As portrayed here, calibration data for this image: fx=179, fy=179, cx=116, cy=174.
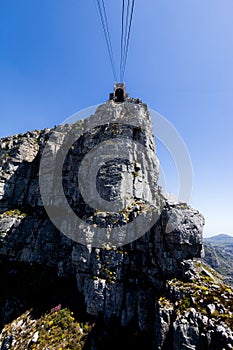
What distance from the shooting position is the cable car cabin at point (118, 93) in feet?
150

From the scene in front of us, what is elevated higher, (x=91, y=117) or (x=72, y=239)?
(x=91, y=117)

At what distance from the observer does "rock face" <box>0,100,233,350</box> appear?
18.6 meters

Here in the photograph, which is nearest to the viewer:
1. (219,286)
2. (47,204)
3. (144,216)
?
(219,286)

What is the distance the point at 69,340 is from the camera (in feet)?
65.4

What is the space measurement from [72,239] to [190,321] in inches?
779

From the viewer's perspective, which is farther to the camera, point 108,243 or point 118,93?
point 118,93

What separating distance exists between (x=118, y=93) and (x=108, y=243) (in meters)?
38.1

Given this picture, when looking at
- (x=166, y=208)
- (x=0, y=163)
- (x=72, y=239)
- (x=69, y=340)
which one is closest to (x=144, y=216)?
(x=166, y=208)

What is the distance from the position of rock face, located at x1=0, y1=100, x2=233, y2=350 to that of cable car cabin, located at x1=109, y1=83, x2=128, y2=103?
22.1ft

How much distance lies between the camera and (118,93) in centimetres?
4712

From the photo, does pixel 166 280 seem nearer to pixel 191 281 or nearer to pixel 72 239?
pixel 191 281

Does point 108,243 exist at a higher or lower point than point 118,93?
lower

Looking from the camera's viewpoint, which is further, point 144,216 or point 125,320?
point 144,216

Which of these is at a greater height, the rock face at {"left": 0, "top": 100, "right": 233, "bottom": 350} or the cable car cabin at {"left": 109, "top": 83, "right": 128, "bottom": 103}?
the cable car cabin at {"left": 109, "top": 83, "right": 128, "bottom": 103}
